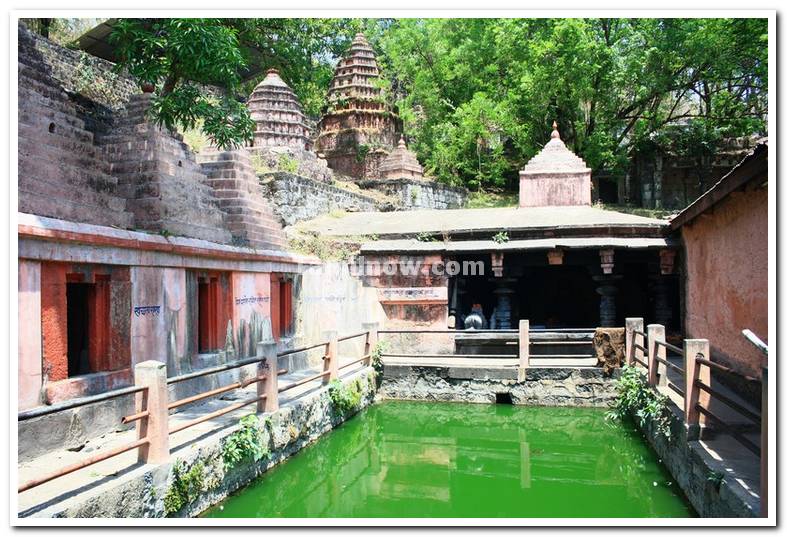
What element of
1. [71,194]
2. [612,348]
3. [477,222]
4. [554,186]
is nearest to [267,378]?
[71,194]

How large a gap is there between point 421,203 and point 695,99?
15.9 metres

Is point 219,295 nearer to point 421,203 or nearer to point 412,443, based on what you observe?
point 412,443

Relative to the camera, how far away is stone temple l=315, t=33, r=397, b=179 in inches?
1128

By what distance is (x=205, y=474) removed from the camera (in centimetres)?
638

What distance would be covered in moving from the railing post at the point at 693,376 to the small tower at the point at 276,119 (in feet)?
60.2

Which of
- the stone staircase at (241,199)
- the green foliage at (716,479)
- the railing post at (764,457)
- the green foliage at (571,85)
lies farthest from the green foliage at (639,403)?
the green foliage at (571,85)

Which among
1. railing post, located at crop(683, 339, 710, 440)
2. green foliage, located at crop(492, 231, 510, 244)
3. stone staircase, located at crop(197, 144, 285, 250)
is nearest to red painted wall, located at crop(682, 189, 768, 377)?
railing post, located at crop(683, 339, 710, 440)

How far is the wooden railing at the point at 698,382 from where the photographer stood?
175 inches

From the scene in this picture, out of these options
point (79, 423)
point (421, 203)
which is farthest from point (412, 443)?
point (421, 203)

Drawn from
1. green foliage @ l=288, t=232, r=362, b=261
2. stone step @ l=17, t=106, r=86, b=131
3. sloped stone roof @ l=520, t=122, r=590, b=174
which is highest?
sloped stone roof @ l=520, t=122, r=590, b=174

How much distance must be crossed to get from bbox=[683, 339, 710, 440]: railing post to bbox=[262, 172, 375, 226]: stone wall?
12.3 metres

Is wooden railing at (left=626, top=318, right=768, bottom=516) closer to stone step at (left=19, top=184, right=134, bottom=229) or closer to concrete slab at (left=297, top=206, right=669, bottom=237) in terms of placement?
concrete slab at (left=297, top=206, right=669, bottom=237)

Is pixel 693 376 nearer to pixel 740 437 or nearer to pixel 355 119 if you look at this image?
pixel 740 437

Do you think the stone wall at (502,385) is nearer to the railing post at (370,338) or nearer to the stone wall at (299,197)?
the railing post at (370,338)
